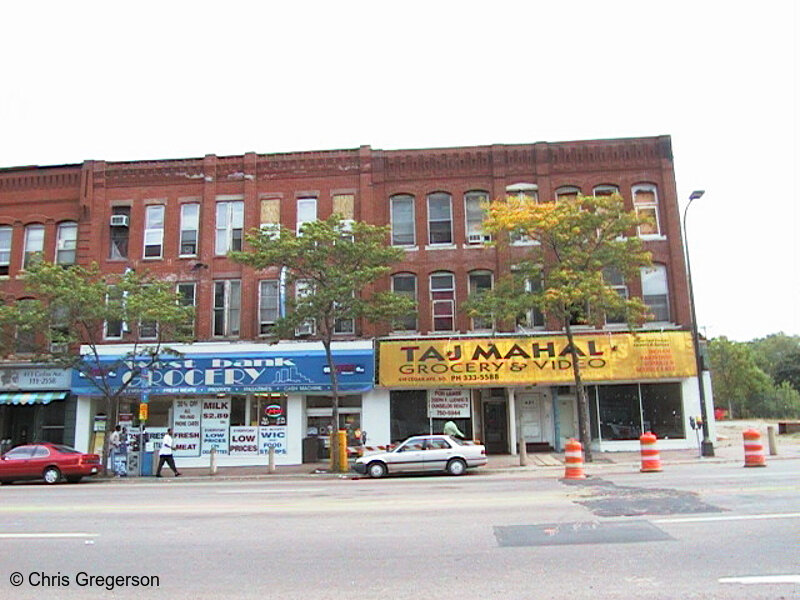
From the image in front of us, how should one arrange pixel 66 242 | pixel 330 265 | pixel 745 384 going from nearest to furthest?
pixel 330 265
pixel 66 242
pixel 745 384

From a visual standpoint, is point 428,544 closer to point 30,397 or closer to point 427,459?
point 427,459

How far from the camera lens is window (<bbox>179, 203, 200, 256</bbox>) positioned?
28.5m

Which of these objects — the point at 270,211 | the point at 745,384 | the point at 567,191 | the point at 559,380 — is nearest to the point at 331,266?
the point at 270,211

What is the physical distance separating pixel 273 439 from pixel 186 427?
353cm

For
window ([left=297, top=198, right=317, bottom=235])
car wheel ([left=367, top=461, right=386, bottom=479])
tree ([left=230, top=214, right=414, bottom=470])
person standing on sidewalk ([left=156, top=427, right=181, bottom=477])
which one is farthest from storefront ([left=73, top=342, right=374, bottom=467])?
car wheel ([left=367, top=461, right=386, bottom=479])

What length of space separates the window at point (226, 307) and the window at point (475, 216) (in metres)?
9.74

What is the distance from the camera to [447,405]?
2622 centimetres

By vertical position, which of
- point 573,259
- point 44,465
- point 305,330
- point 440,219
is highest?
point 440,219

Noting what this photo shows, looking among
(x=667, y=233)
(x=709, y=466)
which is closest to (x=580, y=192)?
(x=667, y=233)

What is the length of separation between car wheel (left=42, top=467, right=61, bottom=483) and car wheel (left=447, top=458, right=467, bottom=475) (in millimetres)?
12486

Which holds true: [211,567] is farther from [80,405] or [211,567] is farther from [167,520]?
[80,405]

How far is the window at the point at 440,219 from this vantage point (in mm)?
27766

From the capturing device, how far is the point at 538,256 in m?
22.4

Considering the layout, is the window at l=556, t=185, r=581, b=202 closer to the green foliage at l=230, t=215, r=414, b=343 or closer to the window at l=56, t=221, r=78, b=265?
the green foliage at l=230, t=215, r=414, b=343
